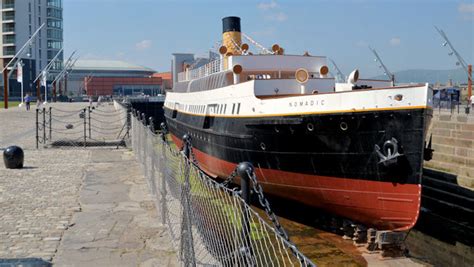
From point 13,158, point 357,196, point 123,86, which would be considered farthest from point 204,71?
point 123,86

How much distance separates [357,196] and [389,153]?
1.36 meters

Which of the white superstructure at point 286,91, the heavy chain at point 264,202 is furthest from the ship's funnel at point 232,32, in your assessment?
the heavy chain at point 264,202

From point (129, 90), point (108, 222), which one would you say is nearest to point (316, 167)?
point (108, 222)

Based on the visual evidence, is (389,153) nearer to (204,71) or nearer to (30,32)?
(204,71)

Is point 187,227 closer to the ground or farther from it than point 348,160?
closer to the ground

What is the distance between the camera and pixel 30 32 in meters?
98.9

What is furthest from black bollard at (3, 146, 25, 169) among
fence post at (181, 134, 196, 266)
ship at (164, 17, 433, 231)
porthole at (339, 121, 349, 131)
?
fence post at (181, 134, 196, 266)

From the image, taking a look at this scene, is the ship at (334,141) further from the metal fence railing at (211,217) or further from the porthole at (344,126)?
the metal fence railing at (211,217)

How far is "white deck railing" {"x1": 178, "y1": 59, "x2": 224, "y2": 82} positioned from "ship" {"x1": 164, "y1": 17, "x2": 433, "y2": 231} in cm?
219

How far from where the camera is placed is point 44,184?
12695 millimetres

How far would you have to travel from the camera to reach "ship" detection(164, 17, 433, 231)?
10.7 m

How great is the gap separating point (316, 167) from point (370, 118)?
1.85 meters

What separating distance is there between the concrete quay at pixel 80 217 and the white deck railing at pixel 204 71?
4.97m

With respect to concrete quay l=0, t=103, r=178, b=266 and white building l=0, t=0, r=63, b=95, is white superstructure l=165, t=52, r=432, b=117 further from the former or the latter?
white building l=0, t=0, r=63, b=95
